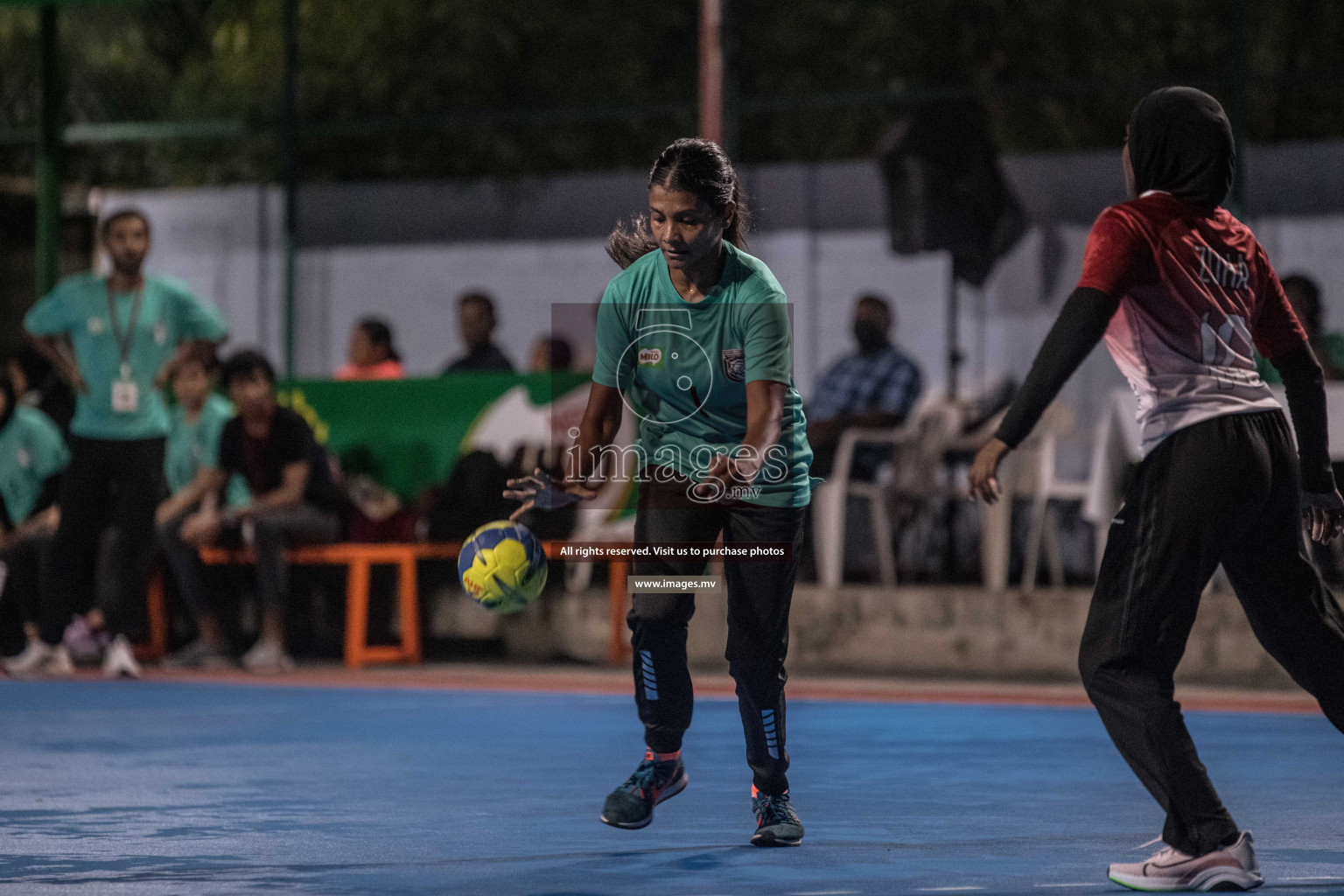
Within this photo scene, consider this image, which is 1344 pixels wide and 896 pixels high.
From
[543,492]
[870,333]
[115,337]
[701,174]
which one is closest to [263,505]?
[115,337]

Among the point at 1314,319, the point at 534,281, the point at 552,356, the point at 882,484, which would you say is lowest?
the point at 882,484

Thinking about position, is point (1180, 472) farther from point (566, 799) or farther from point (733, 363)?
point (566, 799)

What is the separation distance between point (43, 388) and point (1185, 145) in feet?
34.7

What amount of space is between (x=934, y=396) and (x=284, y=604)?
5256 millimetres

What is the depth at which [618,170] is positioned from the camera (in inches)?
774

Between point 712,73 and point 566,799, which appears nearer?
point 566,799

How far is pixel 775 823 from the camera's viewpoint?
23.2ft

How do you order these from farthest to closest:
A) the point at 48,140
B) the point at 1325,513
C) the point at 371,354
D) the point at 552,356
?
the point at 48,140 → the point at 371,354 → the point at 552,356 → the point at 1325,513

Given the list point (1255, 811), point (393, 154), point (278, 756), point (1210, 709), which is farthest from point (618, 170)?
point (1255, 811)

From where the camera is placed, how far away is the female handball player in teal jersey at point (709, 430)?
687 cm

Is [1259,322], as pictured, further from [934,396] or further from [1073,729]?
[934,396]

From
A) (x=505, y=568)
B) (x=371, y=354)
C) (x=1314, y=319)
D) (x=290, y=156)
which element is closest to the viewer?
(x=505, y=568)

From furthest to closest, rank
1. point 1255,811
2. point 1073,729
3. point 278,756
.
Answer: point 1073,729
point 278,756
point 1255,811

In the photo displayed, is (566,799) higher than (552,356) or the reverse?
the reverse
